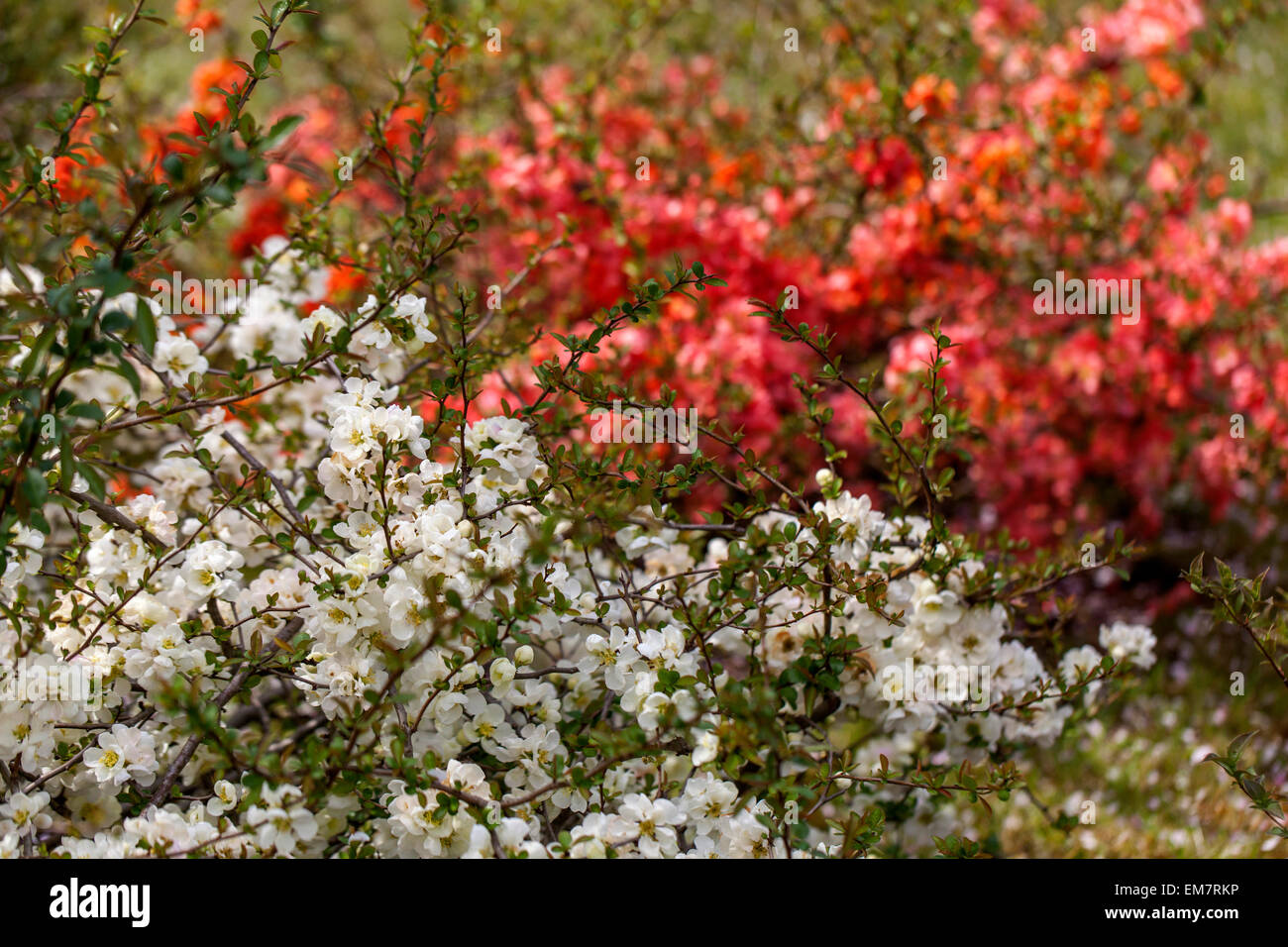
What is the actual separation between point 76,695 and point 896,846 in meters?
1.48

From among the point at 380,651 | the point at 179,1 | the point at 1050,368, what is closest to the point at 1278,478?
the point at 1050,368

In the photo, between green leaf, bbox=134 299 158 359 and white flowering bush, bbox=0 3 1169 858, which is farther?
white flowering bush, bbox=0 3 1169 858

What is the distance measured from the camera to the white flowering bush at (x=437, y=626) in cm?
132

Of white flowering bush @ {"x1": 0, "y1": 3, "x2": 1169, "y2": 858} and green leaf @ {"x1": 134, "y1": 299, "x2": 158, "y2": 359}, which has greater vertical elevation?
green leaf @ {"x1": 134, "y1": 299, "x2": 158, "y2": 359}

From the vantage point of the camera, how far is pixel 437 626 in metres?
1.21

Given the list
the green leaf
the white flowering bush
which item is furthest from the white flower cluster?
the green leaf

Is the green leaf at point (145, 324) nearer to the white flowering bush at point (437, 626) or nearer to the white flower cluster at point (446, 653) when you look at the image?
the white flowering bush at point (437, 626)

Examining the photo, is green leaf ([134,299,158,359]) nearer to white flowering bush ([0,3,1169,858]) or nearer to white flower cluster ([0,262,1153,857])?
white flowering bush ([0,3,1169,858])

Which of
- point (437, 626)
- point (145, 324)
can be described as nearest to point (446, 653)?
point (437, 626)

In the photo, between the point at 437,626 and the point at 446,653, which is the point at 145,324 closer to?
the point at 437,626

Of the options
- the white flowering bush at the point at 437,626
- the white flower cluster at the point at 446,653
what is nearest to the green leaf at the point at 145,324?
the white flowering bush at the point at 437,626

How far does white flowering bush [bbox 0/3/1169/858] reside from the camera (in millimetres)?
1319

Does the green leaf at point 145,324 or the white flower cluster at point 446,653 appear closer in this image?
the green leaf at point 145,324
